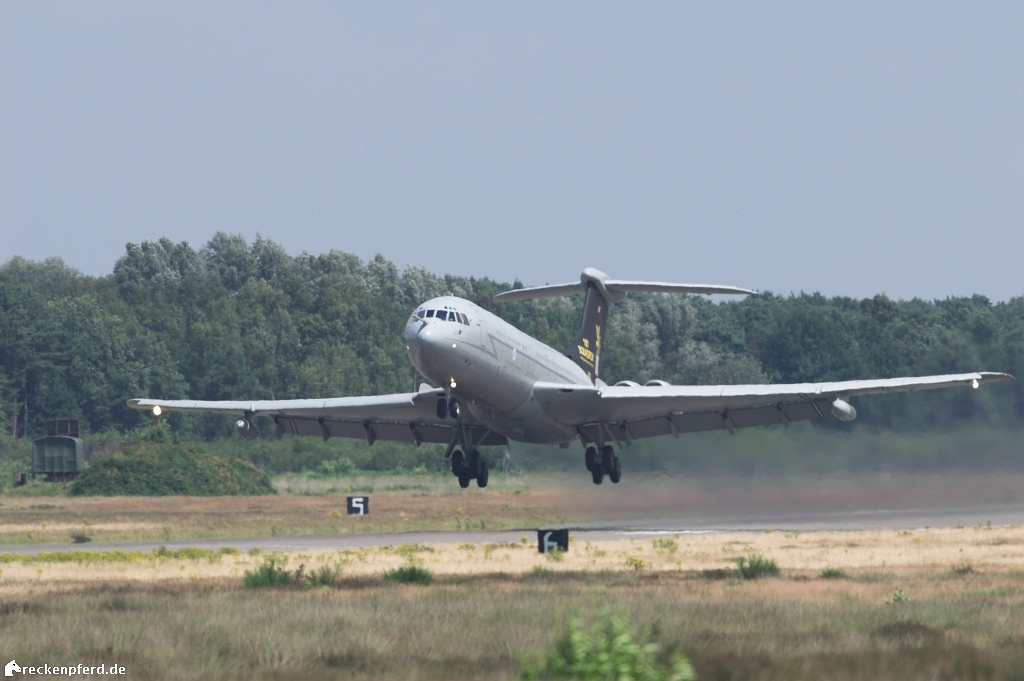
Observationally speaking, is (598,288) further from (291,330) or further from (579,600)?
(291,330)

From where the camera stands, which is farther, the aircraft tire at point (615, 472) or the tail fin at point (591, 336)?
the tail fin at point (591, 336)

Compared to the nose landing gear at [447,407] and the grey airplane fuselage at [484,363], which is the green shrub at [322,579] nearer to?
the grey airplane fuselage at [484,363]

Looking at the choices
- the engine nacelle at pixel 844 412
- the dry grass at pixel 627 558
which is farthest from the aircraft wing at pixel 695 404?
the dry grass at pixel 627 558

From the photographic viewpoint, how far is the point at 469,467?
143 ft

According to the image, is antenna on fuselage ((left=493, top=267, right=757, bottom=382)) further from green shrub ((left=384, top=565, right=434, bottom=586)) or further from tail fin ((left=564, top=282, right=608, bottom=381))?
green shrub ((left=384, top=565, right=434, bottom=586))

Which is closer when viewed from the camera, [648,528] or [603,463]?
[603,463]

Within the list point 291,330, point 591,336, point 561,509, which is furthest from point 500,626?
point 291,330

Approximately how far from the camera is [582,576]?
30.5m

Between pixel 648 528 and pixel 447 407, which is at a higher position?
pixel 447 407

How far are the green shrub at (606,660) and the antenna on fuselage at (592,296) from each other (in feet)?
108

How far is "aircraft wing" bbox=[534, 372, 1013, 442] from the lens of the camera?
128 ft

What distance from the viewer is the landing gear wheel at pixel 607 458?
149ft

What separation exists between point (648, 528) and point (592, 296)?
8878mm

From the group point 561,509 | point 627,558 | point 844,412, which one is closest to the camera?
point 627,558
